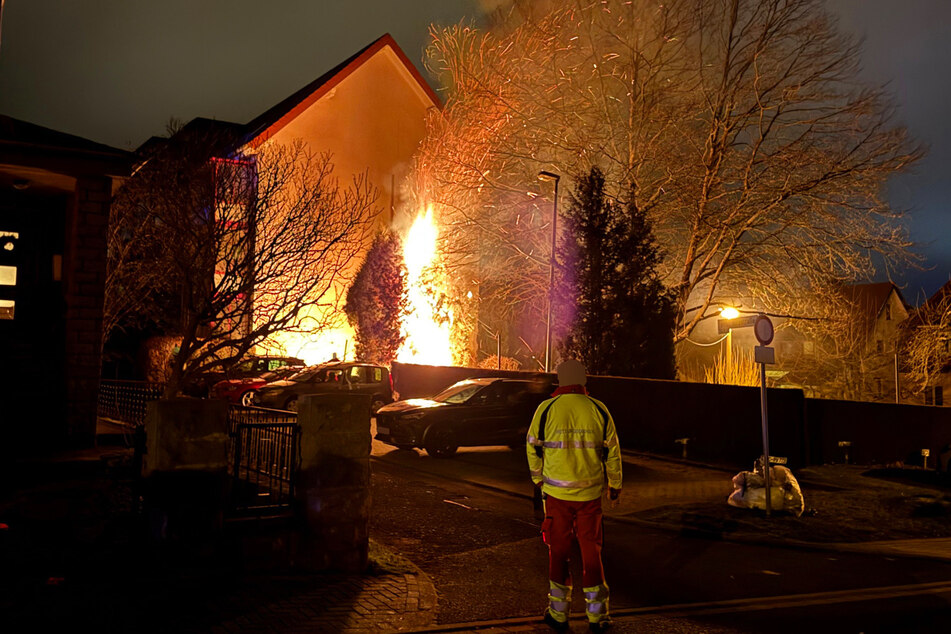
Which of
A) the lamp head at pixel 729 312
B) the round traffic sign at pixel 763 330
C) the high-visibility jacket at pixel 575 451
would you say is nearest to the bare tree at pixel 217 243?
the round traffic sign at pixel 763 330

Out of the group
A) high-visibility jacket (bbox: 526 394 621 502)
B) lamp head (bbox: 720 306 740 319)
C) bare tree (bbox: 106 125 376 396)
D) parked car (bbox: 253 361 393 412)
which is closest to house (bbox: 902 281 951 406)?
lamp head (bbox: 720 306 740 319)

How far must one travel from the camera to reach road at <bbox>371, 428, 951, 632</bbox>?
600 centimetres

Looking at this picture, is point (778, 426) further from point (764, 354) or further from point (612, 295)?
point (612, 295)

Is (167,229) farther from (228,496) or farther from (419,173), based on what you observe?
(419,173)

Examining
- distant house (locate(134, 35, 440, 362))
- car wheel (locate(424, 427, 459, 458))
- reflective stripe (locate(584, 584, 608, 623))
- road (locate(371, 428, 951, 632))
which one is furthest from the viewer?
distant house (locate(134, 35, 440, 362))

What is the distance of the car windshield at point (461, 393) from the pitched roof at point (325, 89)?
15.3 metres

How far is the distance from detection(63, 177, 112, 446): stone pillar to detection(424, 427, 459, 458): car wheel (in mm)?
6247

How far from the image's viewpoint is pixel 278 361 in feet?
86.4

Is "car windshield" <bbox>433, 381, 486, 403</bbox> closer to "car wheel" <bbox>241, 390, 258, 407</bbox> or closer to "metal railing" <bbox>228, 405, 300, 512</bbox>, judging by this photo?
"car wheel" <bbox>241, 390, 258, 407</bbox>

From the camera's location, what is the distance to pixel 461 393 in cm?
1611

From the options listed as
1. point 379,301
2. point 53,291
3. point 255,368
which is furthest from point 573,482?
point 379,301

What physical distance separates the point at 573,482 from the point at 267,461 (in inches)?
141

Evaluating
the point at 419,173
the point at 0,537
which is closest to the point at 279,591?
the point at 0,537

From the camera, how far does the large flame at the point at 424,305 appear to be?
31938mm
